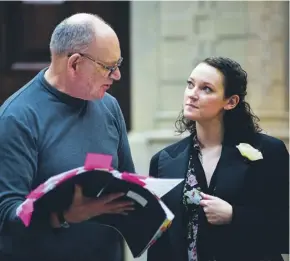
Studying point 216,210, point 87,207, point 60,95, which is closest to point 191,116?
point 216,210

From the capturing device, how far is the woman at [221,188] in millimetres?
1698

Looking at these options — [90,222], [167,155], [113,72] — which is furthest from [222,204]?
[113,72]

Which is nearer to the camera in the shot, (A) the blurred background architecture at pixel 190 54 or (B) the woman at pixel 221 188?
(B) the woman at pixel 221 188

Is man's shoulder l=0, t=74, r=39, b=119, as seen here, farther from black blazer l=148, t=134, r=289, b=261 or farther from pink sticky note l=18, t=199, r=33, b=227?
black blazer l=148, t=134, r=289, b=261


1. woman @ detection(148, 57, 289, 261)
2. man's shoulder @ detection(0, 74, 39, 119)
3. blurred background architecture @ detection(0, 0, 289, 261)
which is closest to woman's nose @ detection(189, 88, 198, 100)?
woman @ detection(148, 57, 289, 261)

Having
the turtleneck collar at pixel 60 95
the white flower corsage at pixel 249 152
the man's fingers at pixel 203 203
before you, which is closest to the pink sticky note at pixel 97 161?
the turtleneck collar at pixel 60 95

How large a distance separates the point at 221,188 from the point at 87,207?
489 mm

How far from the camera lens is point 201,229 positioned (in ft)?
5.55

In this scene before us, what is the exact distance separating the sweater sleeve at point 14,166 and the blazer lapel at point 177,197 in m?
0.44

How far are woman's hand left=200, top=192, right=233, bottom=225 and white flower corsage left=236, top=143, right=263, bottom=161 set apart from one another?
0.16m

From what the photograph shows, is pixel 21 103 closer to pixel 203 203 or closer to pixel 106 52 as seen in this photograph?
pixel 106 52

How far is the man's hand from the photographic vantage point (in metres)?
1.38

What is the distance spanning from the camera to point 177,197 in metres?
1.73

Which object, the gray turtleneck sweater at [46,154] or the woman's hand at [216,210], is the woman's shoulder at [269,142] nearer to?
the woman's hand at [216,210]
